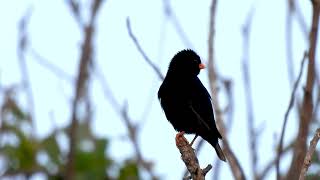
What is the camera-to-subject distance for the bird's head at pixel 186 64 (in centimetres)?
694

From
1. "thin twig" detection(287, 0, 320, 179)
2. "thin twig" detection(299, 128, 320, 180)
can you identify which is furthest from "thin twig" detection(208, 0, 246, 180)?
"thin twig" detection(299, 128, 320, 180)

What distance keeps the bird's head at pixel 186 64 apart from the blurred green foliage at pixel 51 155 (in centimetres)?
92

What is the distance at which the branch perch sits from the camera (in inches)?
181

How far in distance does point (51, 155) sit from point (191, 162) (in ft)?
8.55

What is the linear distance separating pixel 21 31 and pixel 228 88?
170 cm

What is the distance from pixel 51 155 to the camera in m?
7.19

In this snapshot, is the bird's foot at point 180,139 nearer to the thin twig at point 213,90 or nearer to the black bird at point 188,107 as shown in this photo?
the thin twig at point 213,90

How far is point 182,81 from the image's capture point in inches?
262

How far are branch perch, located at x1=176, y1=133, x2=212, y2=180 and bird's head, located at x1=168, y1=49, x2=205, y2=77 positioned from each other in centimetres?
142

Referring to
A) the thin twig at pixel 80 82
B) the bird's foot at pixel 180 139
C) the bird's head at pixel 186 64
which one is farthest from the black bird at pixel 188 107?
the thin twig at pixel 80 82

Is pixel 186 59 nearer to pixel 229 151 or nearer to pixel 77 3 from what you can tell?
pixel 77 3

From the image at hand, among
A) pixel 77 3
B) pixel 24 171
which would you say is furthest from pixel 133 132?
pixel 24 171

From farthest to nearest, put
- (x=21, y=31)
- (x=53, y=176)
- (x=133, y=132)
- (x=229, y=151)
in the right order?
1. (x=53, y=176)
2. (x=21, y=31)
3. (x=133, y=132)
4. (x=229, y=151)

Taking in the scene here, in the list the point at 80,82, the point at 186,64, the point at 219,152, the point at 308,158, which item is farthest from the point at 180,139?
the point at 308,158
